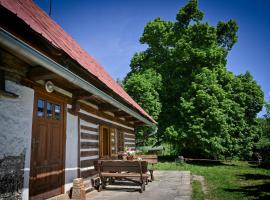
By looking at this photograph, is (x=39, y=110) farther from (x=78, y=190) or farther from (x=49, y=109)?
(x=78, y=190)

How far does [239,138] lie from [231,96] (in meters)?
3.50

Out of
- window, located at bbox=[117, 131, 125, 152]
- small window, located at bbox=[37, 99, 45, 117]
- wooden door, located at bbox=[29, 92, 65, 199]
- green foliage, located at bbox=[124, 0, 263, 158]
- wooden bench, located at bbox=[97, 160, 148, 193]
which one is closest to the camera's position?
wooden door, located at bbox=[29, 92, 65, 199]

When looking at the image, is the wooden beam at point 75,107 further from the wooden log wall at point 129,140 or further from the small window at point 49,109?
the wooden log wall at point 129,140

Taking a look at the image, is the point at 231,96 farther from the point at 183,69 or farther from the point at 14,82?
the point at 14,82

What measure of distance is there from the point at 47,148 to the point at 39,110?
32.2 inches

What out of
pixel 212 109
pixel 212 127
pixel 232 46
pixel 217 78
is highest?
pixel 232 46

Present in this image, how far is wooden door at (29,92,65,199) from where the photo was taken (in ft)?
14.9

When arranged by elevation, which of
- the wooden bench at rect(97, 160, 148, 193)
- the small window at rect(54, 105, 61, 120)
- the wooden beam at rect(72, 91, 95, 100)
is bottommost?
the wooden bench at rect(97, 160, 148, 193)

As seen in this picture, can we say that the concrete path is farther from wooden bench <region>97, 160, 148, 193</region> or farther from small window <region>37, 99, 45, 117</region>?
small window <region>37, 99, 45, 117</region>

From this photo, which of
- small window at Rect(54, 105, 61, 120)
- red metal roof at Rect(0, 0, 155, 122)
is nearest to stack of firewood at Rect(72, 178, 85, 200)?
small window at Rect(54, 105, 61, 120)

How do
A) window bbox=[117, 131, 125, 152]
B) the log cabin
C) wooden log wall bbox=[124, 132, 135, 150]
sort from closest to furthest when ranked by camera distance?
1. the log cabin
2. window bbox=[117, 131, 125, 152]
3. wooden log wall bbox=[124, 132, 135, 150]

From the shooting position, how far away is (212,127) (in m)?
17.2

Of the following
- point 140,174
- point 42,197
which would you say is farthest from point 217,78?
point 42,197

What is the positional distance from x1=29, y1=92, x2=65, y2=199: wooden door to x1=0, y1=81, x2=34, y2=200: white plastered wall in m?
0.19
